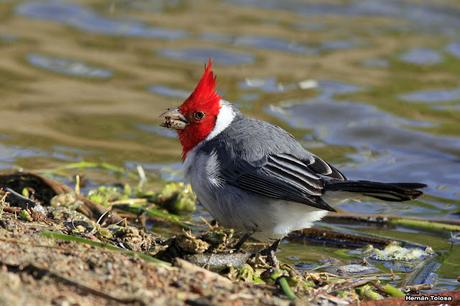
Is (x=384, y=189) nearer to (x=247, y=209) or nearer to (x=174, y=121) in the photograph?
(x=247, y=209)

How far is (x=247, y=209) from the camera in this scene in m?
5.50

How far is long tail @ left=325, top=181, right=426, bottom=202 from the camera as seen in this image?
16.5ft

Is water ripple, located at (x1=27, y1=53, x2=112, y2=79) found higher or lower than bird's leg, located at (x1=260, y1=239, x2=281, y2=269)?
lower

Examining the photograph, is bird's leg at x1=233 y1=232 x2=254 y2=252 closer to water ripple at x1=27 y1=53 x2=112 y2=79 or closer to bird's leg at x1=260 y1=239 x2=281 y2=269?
bird's leg at x1=260 y1=239 x2=281 y2=269

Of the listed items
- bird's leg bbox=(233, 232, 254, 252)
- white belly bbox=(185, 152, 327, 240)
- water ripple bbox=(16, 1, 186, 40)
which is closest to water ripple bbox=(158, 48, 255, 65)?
water ripple bbox=(16, 1, 186, 40)

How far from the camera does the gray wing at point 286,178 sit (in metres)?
5.40

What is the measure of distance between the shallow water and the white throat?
5.81 ft

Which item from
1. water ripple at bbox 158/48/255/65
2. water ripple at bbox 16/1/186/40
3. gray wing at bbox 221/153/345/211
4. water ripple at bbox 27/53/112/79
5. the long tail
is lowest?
water ripple at bbox 27/53/112/79

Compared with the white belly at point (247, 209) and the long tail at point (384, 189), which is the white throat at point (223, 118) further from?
the long tail at point (384, 189)

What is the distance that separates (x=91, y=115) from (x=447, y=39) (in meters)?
5.19

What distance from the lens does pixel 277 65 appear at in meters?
11.2

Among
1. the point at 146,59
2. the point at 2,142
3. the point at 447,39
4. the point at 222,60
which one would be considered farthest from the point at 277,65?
the point at 2,142

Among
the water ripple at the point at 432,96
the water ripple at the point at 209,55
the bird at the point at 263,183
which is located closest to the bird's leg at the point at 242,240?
the bird at the point at 263,183

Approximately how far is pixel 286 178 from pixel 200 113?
0.91 metres
